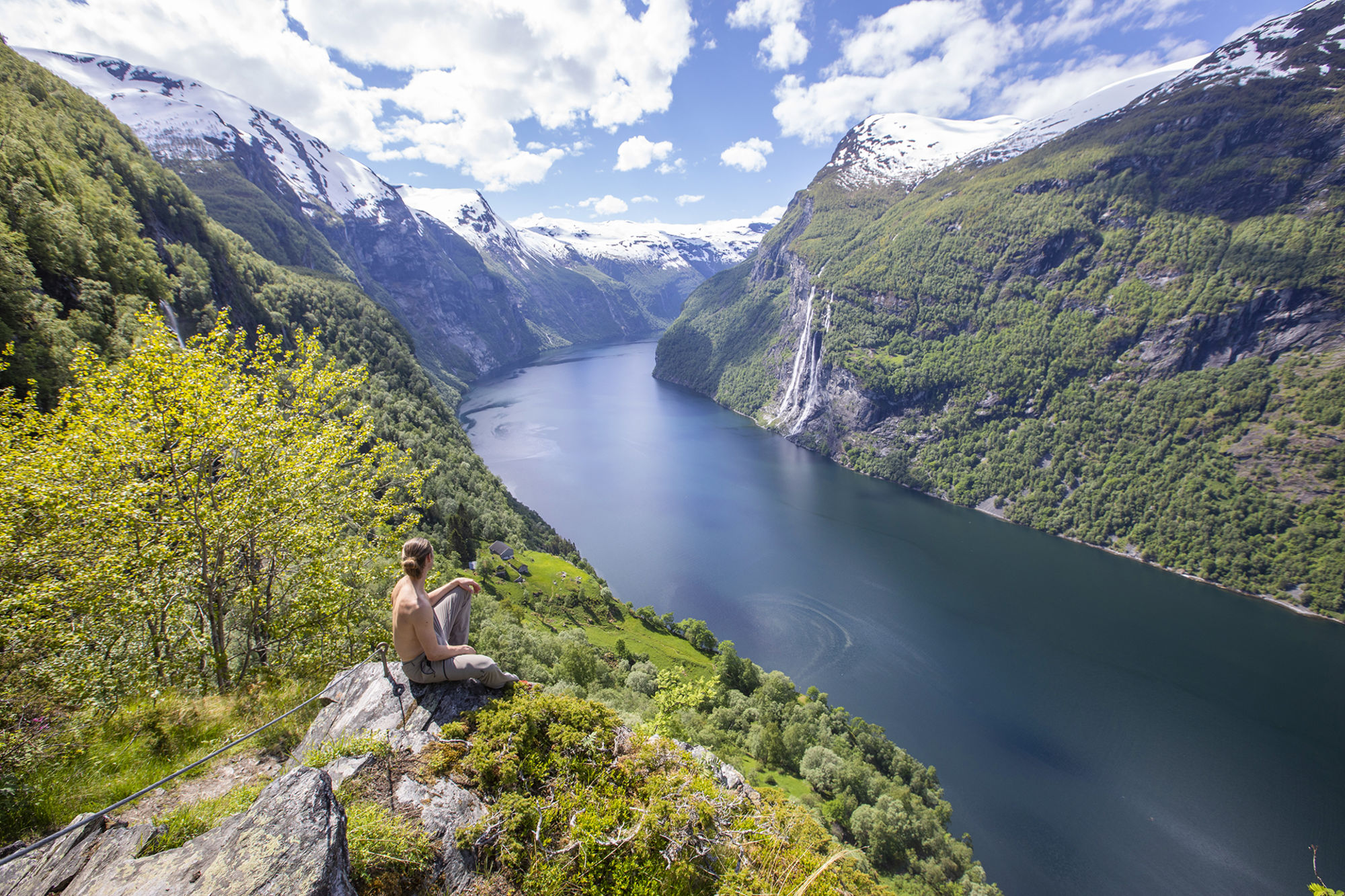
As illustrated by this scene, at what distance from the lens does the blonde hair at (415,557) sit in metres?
5.46

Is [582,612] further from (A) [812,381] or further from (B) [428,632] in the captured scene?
(A) [812,381]

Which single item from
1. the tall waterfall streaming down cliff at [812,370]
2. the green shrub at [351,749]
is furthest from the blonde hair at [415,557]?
the tall waterfall streaming down cliff at [812,370]

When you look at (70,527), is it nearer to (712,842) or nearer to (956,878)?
(712,842)

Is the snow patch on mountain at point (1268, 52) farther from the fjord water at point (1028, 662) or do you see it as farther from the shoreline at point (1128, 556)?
the fjord water at point (1028, 662)

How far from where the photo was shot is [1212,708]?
4112 centimetres

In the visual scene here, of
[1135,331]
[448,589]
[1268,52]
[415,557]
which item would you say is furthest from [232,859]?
[1268,52]

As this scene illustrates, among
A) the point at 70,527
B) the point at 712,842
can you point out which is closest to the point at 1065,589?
the point at 712,842

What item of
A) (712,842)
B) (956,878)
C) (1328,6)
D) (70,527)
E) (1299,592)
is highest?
(1328,6)

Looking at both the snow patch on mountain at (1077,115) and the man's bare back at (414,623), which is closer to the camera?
the man's bare back at (414,623)

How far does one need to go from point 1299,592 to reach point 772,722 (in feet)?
224

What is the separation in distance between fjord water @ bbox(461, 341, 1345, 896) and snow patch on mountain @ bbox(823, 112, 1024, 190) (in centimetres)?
A: 13941

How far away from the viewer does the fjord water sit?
103 ft

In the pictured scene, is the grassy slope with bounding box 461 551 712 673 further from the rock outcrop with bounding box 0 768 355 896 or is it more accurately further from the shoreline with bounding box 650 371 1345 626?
the shoreline with bounding box 650 371 1345 626

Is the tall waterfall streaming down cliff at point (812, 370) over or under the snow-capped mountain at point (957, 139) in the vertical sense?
under
